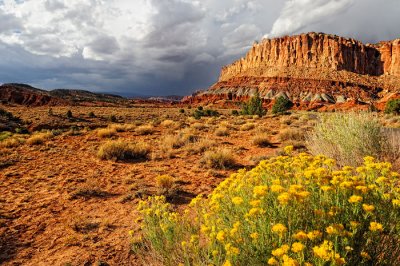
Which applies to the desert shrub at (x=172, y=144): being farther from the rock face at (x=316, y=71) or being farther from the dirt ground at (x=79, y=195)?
the rock face at (x=316, y=71)

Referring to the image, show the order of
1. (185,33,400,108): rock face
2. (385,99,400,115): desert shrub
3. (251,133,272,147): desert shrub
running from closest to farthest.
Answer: (251,133,272,147): desert shrub → (385,99,400,115): desert shrub → (185,33,400,108): rock face

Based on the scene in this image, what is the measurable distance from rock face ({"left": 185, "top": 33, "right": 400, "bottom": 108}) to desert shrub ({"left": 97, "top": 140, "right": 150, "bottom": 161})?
296ft

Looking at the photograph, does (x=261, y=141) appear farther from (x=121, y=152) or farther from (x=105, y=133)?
(x=105, y=133)

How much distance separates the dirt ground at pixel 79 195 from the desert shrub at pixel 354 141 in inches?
117

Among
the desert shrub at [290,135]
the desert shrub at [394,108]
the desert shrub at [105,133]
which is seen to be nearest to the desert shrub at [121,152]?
the desert shrub at [105,133]

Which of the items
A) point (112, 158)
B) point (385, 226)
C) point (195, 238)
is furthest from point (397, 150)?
point (112, 158)

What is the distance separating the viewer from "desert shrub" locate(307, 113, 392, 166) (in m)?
7.43

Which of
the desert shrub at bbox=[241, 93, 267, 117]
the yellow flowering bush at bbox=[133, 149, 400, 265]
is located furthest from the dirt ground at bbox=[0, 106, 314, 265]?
the desert shrub at bbox=[241, 93, 267, 117]

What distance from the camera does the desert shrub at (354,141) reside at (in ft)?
24.4

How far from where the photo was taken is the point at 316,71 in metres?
121

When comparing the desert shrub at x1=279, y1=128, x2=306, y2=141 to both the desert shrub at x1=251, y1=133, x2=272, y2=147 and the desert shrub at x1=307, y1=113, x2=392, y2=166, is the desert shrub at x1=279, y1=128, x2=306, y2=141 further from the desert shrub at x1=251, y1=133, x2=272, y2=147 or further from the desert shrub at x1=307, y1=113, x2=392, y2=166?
the desert shrub at x1=307, y1=113, x2=392, y2=166

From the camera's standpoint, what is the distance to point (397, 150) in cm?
764

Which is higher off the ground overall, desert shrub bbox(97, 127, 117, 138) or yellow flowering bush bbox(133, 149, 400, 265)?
yellow flowering bush bbox(133, 149, 400, 265)

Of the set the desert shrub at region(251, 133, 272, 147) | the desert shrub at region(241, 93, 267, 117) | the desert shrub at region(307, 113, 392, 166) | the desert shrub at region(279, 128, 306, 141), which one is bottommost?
the desert shrub at region(251, 133, 272, 147)
